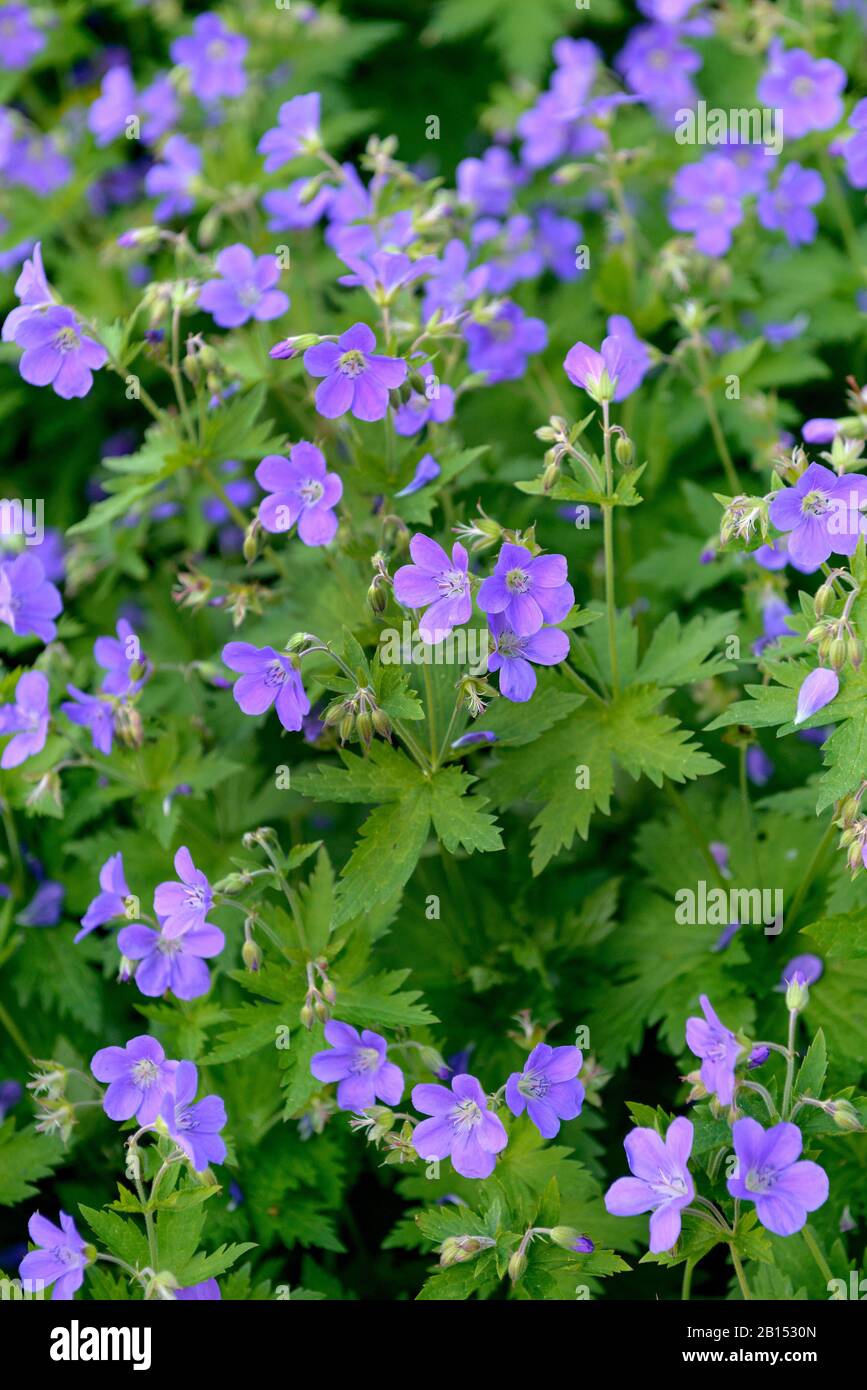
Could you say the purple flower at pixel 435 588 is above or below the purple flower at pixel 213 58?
below

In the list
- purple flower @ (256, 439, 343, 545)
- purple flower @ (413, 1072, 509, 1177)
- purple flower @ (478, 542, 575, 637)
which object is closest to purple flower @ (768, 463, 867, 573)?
purple flower @ (478, 542, 575, 637)

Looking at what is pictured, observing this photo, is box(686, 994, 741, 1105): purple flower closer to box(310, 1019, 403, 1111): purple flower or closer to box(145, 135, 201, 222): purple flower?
box(310, 1019, 403, 1111): purple flower

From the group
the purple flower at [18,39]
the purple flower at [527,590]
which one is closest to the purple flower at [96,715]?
the purple flower at [527,590]

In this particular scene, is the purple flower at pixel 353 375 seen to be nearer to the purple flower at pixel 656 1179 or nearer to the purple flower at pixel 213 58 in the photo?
the purple flower at pixel 656 1179

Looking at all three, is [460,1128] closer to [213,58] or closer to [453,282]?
[453,282]

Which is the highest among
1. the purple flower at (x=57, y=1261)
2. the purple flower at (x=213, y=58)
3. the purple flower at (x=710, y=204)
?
the purple flower at (x=213, y=58)
